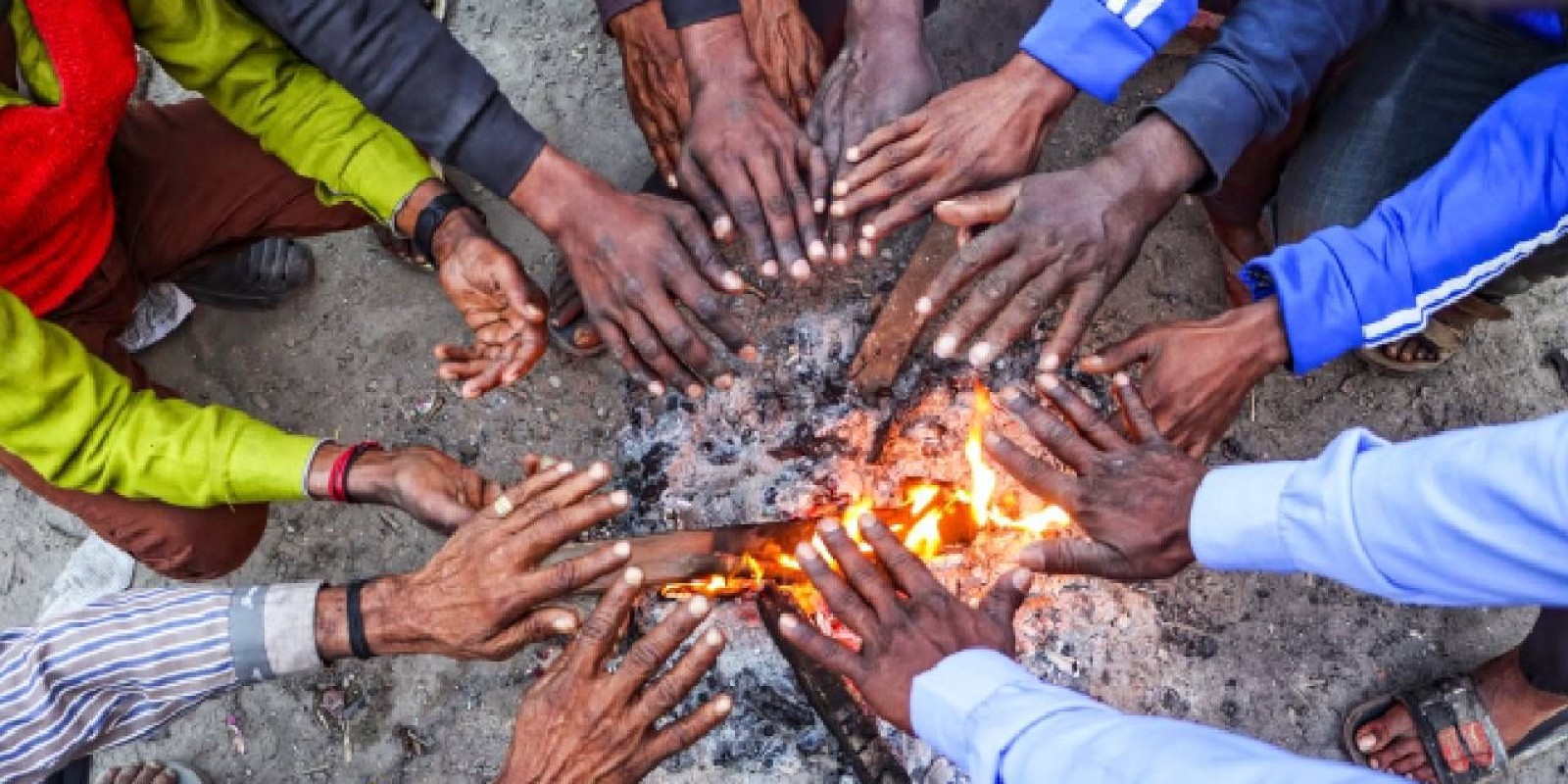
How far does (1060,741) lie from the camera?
70.7 inches

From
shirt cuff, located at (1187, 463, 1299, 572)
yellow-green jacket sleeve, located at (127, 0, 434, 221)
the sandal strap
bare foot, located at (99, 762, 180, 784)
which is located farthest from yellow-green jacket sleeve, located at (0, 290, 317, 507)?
the sandal strap

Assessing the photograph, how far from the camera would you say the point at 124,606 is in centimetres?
262

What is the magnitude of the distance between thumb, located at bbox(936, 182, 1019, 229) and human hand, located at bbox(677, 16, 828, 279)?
Answer: 13.3 inches

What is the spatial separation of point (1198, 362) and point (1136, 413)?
0.73 ft

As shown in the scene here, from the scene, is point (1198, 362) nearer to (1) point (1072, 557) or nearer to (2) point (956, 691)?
(1) point (1072, 557)

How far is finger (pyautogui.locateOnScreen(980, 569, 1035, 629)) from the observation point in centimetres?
232

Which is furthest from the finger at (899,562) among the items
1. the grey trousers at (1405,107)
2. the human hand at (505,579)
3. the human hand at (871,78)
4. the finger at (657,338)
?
the grey trousers at (1405,107)

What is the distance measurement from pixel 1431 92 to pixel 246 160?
141 inches

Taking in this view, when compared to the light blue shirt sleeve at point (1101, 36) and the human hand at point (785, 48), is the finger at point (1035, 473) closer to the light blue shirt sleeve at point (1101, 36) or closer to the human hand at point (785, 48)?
the light blue shirt sleeve at point (1101, 36)

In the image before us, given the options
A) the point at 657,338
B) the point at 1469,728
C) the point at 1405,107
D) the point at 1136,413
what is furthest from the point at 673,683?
the point at 1405,107

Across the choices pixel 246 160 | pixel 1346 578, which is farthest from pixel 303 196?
pixel 1346 578

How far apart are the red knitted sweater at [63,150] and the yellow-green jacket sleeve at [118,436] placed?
0.91 feet

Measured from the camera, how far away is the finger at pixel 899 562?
234 centimetres

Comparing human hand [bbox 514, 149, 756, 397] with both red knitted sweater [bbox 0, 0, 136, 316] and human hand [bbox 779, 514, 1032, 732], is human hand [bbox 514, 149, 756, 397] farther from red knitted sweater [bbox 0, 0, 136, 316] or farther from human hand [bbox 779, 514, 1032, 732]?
red knitted sweater [bbox 0, 0, 136, 316]
